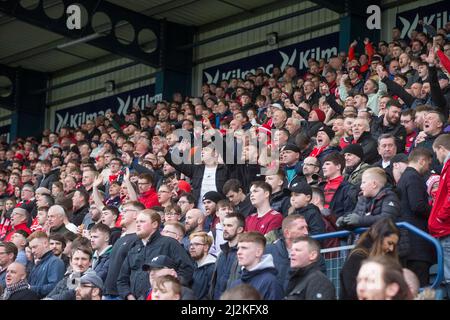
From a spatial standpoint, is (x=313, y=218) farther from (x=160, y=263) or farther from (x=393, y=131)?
(x=393, y=131)

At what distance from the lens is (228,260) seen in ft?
28.2

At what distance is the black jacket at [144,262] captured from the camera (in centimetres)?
898

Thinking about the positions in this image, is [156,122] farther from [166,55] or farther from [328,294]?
[328,294]

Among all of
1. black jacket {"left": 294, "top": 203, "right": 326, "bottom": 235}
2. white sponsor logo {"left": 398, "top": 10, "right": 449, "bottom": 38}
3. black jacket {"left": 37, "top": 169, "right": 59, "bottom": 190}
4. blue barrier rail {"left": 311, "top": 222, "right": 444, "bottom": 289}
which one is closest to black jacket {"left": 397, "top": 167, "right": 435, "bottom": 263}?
blue barrier rail {"left": 311, "top": 222, "right": 444, "bottom": 289}

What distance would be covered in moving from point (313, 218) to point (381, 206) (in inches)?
34.4

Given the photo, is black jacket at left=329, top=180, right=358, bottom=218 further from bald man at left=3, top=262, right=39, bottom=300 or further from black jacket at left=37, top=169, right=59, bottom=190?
black jacket at left=37, top=169, right=59, bottom=190

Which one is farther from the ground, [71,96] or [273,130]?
[71,96]

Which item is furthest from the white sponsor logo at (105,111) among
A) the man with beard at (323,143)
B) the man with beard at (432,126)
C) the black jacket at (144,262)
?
the black jacket at (144,262)

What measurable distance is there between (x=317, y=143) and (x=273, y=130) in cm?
120

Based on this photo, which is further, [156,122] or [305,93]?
[156,122]

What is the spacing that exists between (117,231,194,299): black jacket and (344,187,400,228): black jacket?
1706 millimetres

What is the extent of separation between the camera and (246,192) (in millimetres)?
11992

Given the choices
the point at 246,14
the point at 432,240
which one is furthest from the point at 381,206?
the point at 246,14
